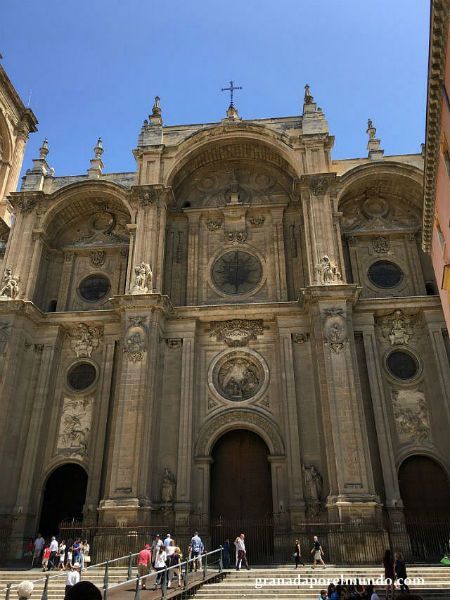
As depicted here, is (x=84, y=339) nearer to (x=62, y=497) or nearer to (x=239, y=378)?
(x=62, y=497)

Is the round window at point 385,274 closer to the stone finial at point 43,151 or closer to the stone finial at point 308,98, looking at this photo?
the stone finial at point 308,98

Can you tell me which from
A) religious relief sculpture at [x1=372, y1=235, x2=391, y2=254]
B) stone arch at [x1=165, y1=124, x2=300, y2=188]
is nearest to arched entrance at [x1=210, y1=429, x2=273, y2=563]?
religious relief sculpture at [x1=372, y1=235, x2=391, y2=254]

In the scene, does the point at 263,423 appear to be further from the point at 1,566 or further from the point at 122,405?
the point at 1,566

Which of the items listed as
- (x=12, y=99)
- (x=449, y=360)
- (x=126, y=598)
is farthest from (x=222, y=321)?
(x=12, y=99)

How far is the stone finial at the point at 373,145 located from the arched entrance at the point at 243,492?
567 inches

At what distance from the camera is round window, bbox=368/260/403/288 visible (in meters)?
23.4

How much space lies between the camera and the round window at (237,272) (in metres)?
23.9

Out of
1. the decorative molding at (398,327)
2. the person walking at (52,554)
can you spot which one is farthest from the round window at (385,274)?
the person walking at (52,554)

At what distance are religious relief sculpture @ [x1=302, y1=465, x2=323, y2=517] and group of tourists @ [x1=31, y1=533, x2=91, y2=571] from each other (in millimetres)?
7713

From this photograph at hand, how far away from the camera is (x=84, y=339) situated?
23188 millimetres

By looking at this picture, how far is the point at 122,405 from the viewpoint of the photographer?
64.1 feet

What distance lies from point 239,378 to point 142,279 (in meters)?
5.93

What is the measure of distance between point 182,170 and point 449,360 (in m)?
15.3

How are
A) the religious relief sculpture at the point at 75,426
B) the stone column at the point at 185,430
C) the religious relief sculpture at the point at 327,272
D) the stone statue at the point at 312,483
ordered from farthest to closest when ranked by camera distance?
1. the religious relief sculpture at the point at 327,272
2. the religious relief sculpture at the point at 75,426
3. the stone column at the point at 185,430
4. the stone statue at the point at 312,483
